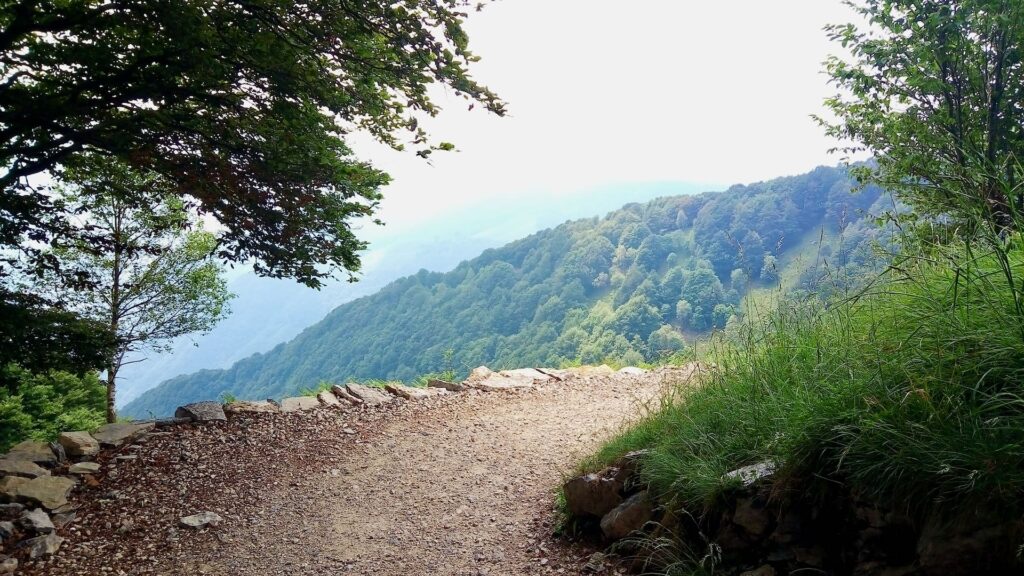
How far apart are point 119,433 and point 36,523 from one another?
152 centimetres

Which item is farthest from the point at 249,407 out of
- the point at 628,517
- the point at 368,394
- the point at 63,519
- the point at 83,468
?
the point at 628,517

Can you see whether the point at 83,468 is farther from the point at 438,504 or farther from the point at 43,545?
the point at 438,504

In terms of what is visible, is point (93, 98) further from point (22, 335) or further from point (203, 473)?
point (203, 473)

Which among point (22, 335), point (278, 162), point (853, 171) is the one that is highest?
point (278, 162)

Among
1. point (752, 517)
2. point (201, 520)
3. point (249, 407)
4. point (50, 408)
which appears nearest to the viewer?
point (752, 517)

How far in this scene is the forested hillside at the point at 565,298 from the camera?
93.8 ft

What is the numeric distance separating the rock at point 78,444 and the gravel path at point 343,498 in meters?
0.47

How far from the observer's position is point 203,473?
527cm

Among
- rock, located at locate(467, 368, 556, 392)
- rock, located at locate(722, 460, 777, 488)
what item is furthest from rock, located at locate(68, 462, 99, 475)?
rock, located at locate(722, 460, 777, 488)

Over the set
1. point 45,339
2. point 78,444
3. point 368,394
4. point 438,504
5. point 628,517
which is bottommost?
point 438,504

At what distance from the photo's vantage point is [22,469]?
16.1 ft

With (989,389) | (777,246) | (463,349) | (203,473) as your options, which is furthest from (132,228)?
(463,349)

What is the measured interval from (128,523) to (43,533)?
582 millimetres

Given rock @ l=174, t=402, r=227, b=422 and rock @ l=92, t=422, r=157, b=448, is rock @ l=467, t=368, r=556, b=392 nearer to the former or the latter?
rock @ l=174, t=402, r=227, b=422
